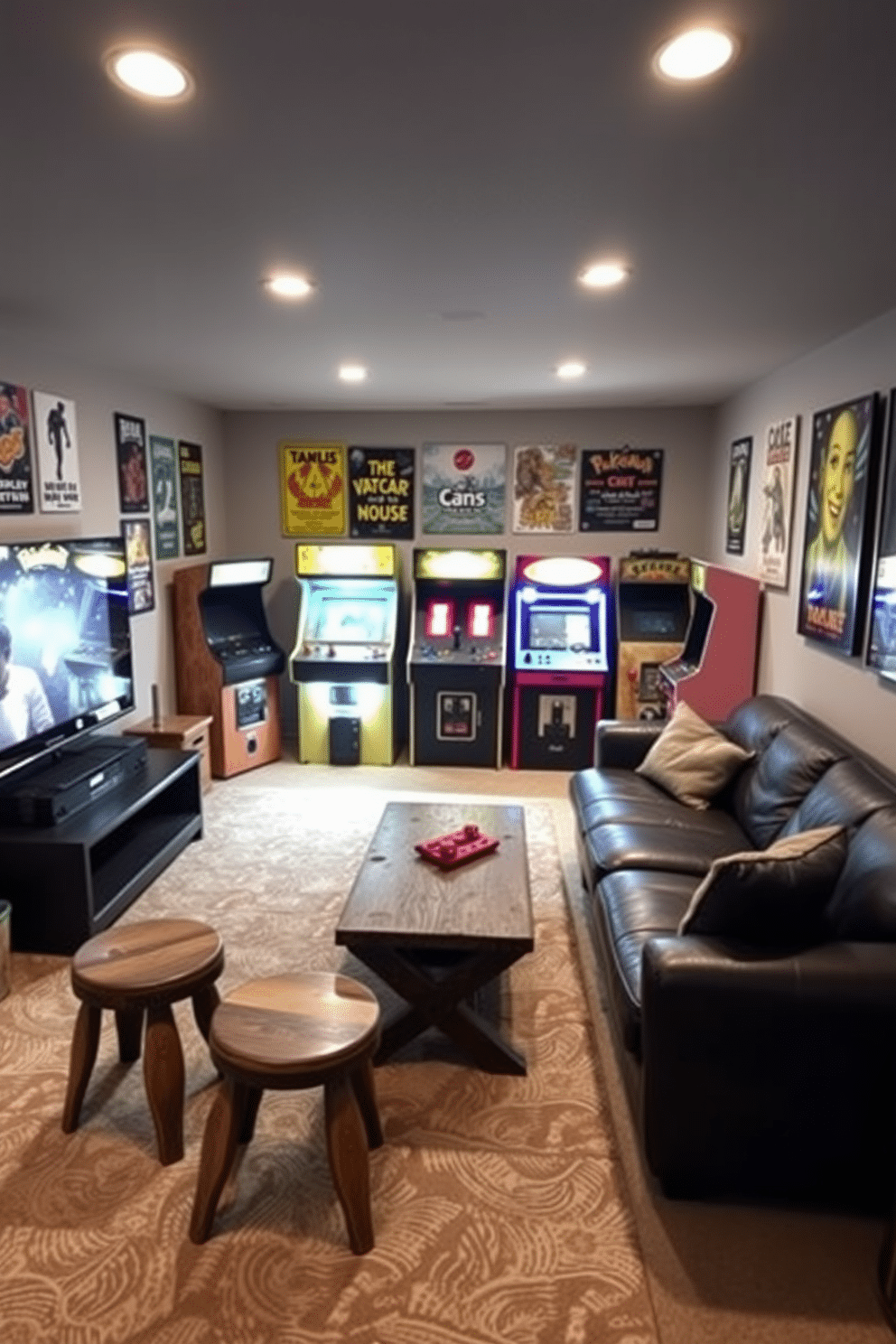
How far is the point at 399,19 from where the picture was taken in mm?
1258

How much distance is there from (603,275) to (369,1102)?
8.27ft

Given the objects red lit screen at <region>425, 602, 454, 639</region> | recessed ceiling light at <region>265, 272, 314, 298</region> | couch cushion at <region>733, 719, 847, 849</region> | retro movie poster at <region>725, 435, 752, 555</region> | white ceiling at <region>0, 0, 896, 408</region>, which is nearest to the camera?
white ceiling at <region>0, 0, 896, 408</region>

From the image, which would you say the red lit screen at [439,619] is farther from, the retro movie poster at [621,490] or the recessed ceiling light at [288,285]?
the recessed ceiling light at [288,285]

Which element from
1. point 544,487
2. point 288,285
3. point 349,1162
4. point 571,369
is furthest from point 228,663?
point 349,1162

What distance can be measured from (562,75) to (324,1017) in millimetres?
2014

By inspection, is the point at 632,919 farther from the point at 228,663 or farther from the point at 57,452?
the point at 228,663

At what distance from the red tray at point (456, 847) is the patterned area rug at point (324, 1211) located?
0.50m

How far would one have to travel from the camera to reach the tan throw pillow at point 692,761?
3453 millimetres

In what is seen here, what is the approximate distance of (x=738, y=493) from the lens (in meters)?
4.88

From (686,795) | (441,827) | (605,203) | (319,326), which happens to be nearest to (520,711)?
(686,795)

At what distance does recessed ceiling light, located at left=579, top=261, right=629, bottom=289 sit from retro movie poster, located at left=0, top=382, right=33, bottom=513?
244 centimetres

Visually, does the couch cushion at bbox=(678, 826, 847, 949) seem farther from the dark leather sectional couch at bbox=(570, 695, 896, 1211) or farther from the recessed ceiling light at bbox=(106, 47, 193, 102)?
the recessed ceiling light at bbox=(106, 47, 193, 102)

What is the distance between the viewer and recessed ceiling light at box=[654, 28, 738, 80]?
51.1 inches

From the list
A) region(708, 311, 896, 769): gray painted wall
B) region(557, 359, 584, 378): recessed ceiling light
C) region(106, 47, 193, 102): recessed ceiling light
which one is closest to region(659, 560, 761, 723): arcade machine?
region(708, 311, 896, 769): gray painted wall
